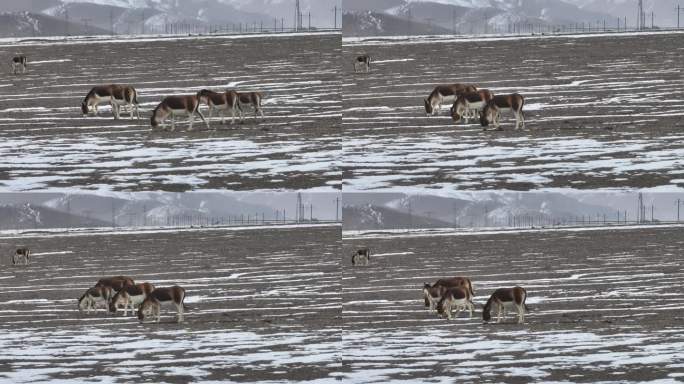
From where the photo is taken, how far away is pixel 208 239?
895 centimetres

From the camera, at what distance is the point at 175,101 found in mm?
8523

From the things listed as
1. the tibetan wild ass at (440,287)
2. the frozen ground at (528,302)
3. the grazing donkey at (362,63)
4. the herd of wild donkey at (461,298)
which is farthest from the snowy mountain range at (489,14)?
the tibetan wild ass at (440,287)

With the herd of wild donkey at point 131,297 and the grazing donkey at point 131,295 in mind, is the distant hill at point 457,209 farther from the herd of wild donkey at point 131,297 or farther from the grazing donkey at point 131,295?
the grazing donkey at point 131,295

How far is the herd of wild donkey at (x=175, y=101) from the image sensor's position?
336 inches

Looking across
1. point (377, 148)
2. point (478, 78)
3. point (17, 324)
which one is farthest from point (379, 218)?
point (17, 324)

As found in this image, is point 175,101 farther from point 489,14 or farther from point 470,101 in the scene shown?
point 489,14

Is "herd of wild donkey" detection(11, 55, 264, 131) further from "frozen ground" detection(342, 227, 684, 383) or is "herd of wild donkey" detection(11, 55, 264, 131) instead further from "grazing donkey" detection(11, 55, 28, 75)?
"frozen ground" detection(342, 227, 684, 383)

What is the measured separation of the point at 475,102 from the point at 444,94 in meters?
0.20

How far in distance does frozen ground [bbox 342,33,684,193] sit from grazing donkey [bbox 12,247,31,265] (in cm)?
215

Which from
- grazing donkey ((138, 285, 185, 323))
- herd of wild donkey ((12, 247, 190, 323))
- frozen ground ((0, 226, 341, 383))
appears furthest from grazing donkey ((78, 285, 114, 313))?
grazing donkey ((138, 285, 185, 323))

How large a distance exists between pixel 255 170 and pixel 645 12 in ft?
8.53

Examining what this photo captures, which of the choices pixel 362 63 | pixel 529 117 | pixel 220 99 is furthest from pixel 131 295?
pixel 529 117

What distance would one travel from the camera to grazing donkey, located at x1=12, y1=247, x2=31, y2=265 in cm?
888

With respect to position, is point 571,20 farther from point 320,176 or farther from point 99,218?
point 99,218
